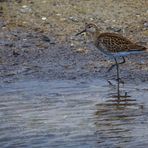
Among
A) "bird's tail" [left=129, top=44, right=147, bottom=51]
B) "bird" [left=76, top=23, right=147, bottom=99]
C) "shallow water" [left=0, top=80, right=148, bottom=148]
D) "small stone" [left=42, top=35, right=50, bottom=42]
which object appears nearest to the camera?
"shallow water" [left=0, top=80, right=148, bottom=148]

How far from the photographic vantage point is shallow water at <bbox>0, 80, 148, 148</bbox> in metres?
8.27

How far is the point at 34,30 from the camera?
14203 mm

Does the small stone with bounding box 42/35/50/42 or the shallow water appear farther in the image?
the small stone with bounding box 42/35/50/42

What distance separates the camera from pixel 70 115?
934cm

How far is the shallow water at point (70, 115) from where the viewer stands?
326 inches

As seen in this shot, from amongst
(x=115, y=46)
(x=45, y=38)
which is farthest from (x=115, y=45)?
(x=45, y=38)

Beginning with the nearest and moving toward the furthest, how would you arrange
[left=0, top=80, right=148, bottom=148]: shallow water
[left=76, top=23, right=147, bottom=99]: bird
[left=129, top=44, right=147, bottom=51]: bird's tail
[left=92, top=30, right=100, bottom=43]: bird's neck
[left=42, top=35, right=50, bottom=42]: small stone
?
[left=0, top=80, right=148, bottom=148]: shallow water < [left=129, top=44, right=147, bottom=51]: bird's tail < [left=76, top=23, right=147, bottom=99]: bird < [left=92, top=30, right=100, bottom=43]: bird's neck < [left=42, top=35, right=50, bottom=42]: small stone

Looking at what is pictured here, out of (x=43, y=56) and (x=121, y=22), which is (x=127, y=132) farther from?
(x=121, y=22)

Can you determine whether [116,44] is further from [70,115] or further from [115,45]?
[70,115]

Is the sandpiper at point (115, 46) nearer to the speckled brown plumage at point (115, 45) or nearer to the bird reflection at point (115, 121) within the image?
the speckled brown plumage at point (115, 45)

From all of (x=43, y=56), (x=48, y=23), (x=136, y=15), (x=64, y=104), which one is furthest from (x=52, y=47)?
(x=64, y=104)

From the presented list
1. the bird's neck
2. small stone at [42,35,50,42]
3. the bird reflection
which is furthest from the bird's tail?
small stone at [42,35,50,42]

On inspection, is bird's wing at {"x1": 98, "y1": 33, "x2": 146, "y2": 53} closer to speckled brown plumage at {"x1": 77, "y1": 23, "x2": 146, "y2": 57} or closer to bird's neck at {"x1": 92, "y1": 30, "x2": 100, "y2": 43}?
speckled brown plumage at {"x1": 77, "y1": 23, "x2": 146, "y2": 57}

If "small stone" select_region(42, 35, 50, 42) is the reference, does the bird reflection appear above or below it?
above
